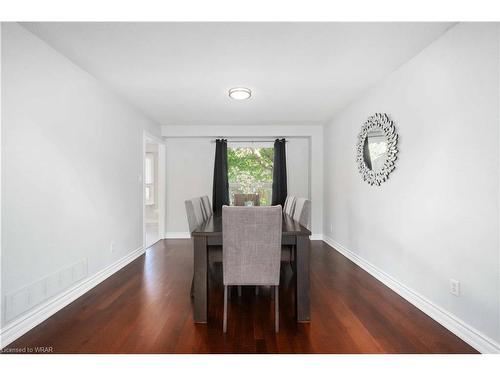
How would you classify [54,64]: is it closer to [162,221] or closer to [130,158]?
[130,158]

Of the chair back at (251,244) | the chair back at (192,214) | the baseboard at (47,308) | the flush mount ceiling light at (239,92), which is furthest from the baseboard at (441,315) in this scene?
the baseboard at (47,308)

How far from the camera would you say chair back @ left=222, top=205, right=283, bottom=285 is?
1941mm

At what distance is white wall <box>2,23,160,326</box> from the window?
249 cm

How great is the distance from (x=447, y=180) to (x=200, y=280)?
204cm

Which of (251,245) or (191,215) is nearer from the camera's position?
(251,245)

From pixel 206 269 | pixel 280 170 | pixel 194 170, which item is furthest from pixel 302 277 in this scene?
pixel 194 170

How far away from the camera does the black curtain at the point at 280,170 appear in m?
5.52

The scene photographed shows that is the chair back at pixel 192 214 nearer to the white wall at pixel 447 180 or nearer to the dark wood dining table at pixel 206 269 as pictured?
the dark wood dining table at pixel 206 269

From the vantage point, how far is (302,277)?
85.7 inches

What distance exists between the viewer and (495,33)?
172 centimetres

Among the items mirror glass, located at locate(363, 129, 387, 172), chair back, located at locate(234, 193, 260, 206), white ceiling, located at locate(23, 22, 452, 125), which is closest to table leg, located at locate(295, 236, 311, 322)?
mirror glass, located at locate(363, 129, 387, 172)

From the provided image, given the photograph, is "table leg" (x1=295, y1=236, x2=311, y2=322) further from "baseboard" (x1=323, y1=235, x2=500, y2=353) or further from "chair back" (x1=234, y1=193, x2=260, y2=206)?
"chair back" (x1=234, y1=193, x2=260, y2=206)

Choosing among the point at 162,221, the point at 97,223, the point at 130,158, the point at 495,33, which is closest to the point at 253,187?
the point at 162,221

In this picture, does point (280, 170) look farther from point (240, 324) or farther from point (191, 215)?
point (240, 324)
